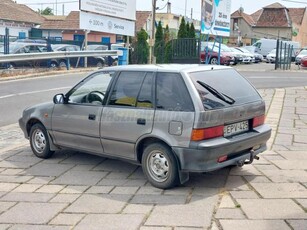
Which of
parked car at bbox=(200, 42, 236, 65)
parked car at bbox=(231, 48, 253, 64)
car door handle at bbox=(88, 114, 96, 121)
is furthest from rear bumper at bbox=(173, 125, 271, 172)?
parked car at bbox=(231, 48, 253, 64)

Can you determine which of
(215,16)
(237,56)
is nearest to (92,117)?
(215,16)

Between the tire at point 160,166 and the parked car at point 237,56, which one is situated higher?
the parked car at point 237,56

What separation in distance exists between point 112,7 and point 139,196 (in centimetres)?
2127

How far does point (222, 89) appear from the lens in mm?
5332

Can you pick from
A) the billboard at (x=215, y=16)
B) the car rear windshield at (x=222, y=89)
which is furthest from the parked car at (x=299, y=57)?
the car rear windshield at (x=222, y=89)

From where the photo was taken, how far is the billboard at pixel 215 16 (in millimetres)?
21547

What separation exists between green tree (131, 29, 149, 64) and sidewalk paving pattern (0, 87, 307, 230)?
21.4 meters

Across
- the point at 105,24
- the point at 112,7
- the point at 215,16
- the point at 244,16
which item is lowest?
the point at 105,24

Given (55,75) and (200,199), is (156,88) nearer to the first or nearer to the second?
(200,199)

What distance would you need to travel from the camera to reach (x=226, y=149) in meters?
4.98

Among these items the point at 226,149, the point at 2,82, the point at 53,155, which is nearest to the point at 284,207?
the point at 226,149

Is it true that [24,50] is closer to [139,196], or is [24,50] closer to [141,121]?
[141,121]

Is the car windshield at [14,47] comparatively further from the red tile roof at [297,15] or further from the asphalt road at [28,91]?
the red tile roof at [297,15]

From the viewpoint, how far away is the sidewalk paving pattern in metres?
4.23
